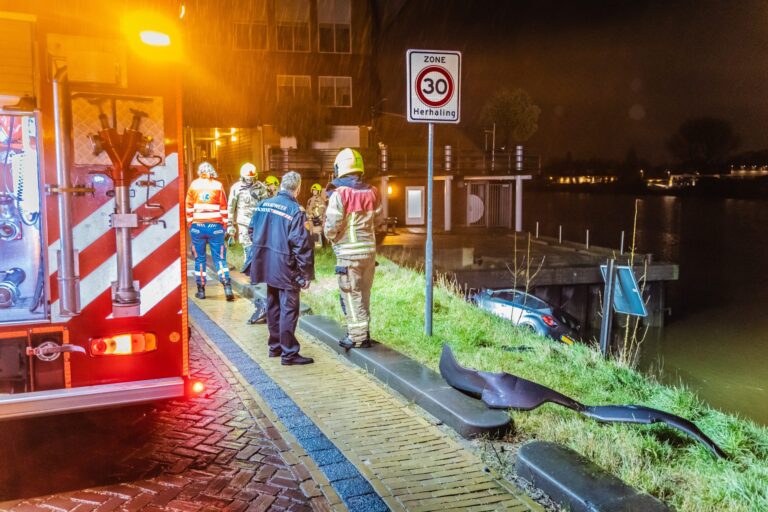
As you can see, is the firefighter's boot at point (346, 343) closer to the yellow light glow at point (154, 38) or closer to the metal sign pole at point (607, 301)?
the metal sign pole at point (607, 301)

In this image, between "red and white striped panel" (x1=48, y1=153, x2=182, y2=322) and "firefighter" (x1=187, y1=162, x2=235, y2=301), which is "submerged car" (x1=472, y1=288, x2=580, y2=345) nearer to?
"firefighter" (x1=187, y1=162, x2=235, y2=301)

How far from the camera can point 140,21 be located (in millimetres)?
3924

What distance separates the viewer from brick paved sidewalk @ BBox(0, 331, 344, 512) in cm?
370

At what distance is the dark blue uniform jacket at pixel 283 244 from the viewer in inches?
250


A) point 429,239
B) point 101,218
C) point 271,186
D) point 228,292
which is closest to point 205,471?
point 101,218

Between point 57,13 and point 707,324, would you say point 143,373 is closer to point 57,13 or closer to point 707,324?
point 57,13

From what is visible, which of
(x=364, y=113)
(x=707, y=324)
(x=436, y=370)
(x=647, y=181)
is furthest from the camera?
(x=647, y=181)

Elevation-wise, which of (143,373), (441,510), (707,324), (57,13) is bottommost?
(707,324)

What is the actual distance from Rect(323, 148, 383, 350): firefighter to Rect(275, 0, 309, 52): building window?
2796cm

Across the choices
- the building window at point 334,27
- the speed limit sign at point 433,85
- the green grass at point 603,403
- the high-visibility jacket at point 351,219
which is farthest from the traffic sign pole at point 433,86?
the building window at point 334,27

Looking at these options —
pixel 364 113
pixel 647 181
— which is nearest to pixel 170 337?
pixel 364 113

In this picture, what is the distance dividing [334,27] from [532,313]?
23.8m

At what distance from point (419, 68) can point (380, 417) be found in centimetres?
348

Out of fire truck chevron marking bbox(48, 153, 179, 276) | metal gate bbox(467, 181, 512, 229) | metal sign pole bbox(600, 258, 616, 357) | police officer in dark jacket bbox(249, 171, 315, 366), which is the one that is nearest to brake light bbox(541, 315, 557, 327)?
metal sign pole bbox(600, 258, 616, 357)
